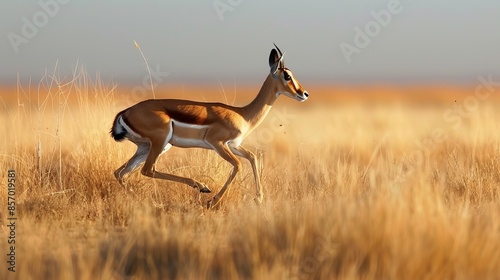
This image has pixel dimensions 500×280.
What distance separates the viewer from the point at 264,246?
5.18 m

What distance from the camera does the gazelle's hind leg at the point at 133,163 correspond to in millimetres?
7996

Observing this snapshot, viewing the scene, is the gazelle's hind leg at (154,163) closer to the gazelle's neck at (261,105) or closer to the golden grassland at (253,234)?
the golden grassland at (253,234)

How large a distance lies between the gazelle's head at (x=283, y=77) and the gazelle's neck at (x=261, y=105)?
0.14 meters

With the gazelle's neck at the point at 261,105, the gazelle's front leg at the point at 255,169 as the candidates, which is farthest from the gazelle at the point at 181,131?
the gazelle's neck at the point at 261,105

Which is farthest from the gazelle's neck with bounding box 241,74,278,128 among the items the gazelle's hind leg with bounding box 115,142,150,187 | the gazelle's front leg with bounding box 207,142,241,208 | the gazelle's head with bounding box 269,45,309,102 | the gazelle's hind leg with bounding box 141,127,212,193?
the gazelle's hind leg with bounding box 115,142,150,187

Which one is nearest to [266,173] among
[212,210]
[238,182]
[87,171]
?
[238,182]

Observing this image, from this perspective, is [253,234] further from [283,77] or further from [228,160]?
[283,77]

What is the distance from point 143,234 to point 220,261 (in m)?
0.65

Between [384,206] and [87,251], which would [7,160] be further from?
[384,206]

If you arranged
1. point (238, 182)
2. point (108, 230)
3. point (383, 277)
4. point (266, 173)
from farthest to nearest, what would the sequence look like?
point (266, 173)
point (238, 182)
point (108, 230)
point (383, 277)

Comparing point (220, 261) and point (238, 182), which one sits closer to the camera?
Answer: point (220, 261)

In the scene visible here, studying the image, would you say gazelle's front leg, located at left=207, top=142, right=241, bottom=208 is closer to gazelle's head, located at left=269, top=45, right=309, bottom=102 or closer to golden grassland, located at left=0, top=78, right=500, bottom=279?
golden grassland, located at left=0, top=78, right=500, bottom=279

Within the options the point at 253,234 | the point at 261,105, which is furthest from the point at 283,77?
the point at 253,234

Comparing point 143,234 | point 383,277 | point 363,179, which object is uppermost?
point 363,179
